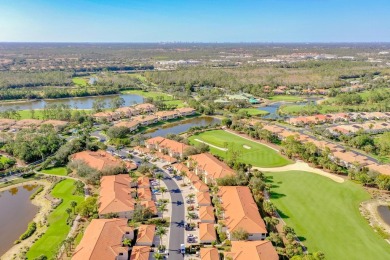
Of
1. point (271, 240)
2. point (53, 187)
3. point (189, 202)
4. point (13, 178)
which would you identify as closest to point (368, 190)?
point (271, 240)

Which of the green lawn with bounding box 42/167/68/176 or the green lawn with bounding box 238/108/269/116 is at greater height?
the green lawn with bounding box 238/108/269/116

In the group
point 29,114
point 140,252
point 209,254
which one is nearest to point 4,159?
point 29,114

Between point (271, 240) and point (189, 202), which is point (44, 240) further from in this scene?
point (271, 240)

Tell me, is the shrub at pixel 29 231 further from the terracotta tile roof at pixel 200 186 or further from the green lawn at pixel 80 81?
the green lawn at pixel 80 81

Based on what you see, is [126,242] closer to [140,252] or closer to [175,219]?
[140,252]

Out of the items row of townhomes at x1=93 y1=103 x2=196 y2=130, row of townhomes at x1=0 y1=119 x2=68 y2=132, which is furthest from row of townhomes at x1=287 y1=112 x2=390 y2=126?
row of townhomes at x1=0 y1=119 x2=68 y2=132

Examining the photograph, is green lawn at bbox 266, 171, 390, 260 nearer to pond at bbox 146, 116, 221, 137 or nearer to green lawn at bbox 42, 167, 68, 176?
pond at bbox 146, 116, 221, 137
